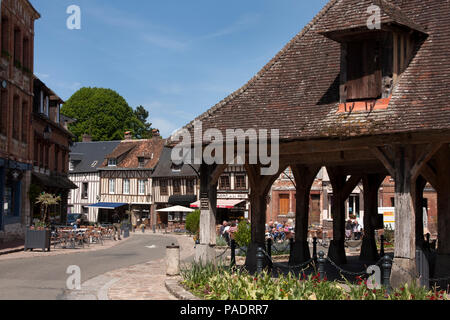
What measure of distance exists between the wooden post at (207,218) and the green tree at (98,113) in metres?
45.1

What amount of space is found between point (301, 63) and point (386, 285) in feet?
18.4

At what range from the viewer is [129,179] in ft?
163

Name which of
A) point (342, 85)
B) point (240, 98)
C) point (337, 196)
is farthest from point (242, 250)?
point (342, 85)

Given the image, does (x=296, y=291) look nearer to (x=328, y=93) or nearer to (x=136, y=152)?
(x=328, y=93)

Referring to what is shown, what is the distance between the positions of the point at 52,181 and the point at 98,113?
28259 millimetres

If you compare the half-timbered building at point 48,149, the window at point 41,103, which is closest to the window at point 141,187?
the half-timbered building at point 48,149

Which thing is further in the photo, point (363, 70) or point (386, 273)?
point (363, 70)

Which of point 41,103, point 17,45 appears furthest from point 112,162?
point 17,45

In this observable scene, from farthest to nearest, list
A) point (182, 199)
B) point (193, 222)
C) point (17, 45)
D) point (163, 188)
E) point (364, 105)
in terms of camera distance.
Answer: point (163, 188), point (182, 199), point (193, 222), point (17, 45), point (364, 105)

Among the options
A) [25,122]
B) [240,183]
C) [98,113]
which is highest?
[98,113]

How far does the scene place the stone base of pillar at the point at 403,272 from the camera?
9969 millimetres


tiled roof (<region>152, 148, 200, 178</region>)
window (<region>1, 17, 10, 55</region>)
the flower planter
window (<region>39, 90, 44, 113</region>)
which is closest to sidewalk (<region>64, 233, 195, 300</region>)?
the flower planter

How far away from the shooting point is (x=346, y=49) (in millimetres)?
11562
